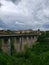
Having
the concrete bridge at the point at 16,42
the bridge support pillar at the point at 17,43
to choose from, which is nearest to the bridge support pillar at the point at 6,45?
the concrete bridge at the point at 16,42

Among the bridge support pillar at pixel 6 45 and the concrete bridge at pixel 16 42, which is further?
the concrete bridge at pixel 16 42

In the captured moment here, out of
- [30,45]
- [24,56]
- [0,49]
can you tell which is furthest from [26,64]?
[30,45]

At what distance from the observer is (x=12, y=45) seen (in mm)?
34469

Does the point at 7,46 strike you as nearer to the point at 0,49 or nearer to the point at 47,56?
the point at 0,49

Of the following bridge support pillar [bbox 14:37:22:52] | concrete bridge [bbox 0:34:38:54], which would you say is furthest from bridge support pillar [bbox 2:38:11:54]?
bridge support pillar [bbox 14:37:22:52]

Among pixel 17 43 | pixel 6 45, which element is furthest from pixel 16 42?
pixel 6 45

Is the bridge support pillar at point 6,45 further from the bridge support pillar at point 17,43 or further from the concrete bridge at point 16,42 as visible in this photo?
the bridge support pillar at point 17,43

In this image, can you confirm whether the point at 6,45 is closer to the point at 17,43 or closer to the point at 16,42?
the point at 16,42

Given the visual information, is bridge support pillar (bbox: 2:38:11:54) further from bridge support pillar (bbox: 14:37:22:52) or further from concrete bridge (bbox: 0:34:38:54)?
bridge support pillar (bbox: 14:37:22:52)

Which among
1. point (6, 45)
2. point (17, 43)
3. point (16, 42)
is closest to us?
point (6, 45)

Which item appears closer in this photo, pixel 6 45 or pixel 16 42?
pixel 6 45

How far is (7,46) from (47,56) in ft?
21.5

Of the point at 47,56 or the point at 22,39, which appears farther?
the point at 22,39

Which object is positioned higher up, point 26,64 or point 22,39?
point 22,39
